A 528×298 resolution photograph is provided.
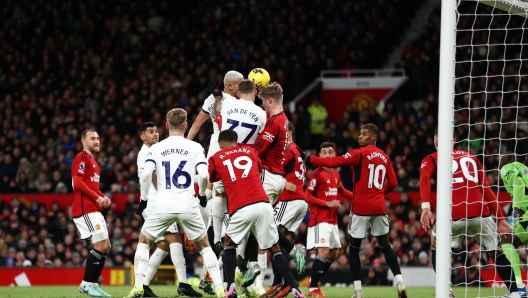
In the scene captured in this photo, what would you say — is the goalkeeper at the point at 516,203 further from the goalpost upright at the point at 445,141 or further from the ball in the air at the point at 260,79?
the ball in the air at the point at 260,79

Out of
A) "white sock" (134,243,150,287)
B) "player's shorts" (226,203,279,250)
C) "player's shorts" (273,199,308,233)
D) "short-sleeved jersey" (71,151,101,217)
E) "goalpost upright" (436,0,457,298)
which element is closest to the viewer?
"goalpost upright" (436,0,457,298)

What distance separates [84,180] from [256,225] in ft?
11.1

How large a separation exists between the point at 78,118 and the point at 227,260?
48.7 ft

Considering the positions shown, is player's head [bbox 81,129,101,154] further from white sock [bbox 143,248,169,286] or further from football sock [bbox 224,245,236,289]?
football sock [bbox 224,245,236,289]

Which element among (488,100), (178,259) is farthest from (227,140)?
(488,100)

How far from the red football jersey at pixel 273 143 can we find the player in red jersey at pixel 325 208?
90.7 inches

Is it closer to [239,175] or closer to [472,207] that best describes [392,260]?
[472,207]

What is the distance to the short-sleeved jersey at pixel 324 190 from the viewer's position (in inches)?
516

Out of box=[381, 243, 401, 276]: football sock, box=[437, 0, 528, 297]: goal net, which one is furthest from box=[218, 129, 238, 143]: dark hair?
box=[437, 0, 528, 297]: goal net

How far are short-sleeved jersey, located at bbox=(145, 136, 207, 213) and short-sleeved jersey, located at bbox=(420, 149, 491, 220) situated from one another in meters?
2.79

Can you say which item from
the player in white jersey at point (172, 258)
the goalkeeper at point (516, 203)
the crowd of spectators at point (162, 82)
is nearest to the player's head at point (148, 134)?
the player in white jersey at point (172, 258)

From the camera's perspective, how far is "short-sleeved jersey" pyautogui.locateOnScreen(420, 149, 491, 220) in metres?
10.1

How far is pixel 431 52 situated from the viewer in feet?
76.0

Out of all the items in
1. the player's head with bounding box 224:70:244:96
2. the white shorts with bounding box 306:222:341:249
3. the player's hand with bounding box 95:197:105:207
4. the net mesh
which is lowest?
the white shorts with bounding box 306:222:341:249
